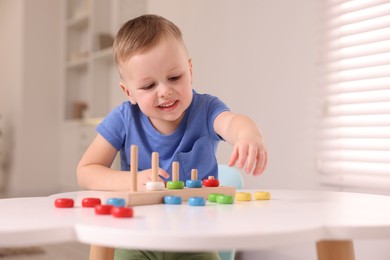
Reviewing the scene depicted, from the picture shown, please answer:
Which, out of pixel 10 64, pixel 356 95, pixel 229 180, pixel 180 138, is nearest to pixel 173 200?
pixel 180 138

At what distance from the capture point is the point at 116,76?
373cm

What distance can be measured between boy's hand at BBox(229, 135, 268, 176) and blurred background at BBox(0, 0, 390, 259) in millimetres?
917

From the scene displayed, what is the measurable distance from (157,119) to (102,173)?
8.9 inches

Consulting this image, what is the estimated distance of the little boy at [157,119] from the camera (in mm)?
1007

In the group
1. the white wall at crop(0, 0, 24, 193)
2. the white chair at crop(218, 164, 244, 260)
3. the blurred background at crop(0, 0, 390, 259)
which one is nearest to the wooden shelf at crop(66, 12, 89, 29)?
the blurred background at crop(0, 0, 390, 259)

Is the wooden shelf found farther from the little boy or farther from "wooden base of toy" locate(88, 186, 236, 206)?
"wooden base of toy" locate(88, 186, 236, 206)

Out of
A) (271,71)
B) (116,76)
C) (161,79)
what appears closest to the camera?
(161,79)

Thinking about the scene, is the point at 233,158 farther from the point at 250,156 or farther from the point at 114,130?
the point at 114,130

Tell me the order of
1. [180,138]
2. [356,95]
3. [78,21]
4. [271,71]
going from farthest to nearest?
1. [78,21]
2. [271,71]
3. [356,95]
4. [180,138]

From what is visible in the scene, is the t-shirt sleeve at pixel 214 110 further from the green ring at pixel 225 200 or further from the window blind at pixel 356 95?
the window blind at pixel 356 95

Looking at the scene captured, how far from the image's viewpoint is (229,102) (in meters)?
2.24

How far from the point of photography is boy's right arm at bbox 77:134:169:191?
0.93 metres

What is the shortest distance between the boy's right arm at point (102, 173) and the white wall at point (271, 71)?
34.7 inches

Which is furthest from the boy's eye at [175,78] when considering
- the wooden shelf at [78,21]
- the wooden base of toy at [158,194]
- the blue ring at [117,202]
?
the wooden shelf at [78,21]
